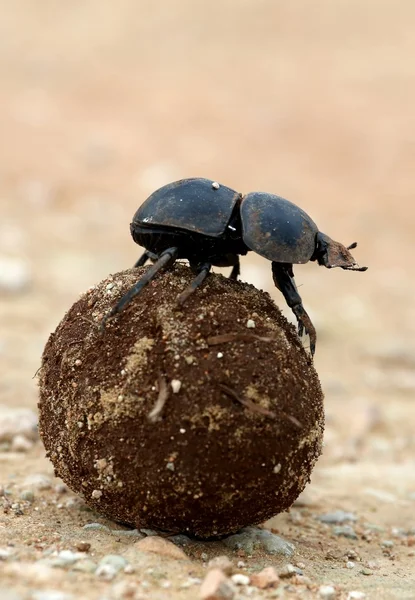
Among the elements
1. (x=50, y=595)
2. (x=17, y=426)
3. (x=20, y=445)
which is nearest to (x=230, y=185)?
(x=17, y=426)

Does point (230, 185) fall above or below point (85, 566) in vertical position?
above

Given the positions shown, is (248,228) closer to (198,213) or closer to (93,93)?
(198,213)

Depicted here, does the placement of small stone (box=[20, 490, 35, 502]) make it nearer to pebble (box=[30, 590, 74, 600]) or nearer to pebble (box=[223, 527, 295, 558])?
pebble (box=[223, 527, 295, 558])

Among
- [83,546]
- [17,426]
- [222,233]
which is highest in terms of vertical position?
[222,233]

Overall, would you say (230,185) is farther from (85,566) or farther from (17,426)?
(85,566)

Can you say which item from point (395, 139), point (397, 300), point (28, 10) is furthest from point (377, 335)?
point (28, 10)

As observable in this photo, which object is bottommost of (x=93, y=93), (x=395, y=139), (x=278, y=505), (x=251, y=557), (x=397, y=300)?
Answer: (x=251, y=557)

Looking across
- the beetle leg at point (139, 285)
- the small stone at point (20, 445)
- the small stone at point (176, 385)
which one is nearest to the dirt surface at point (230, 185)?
the small stone at point (20, 445)
